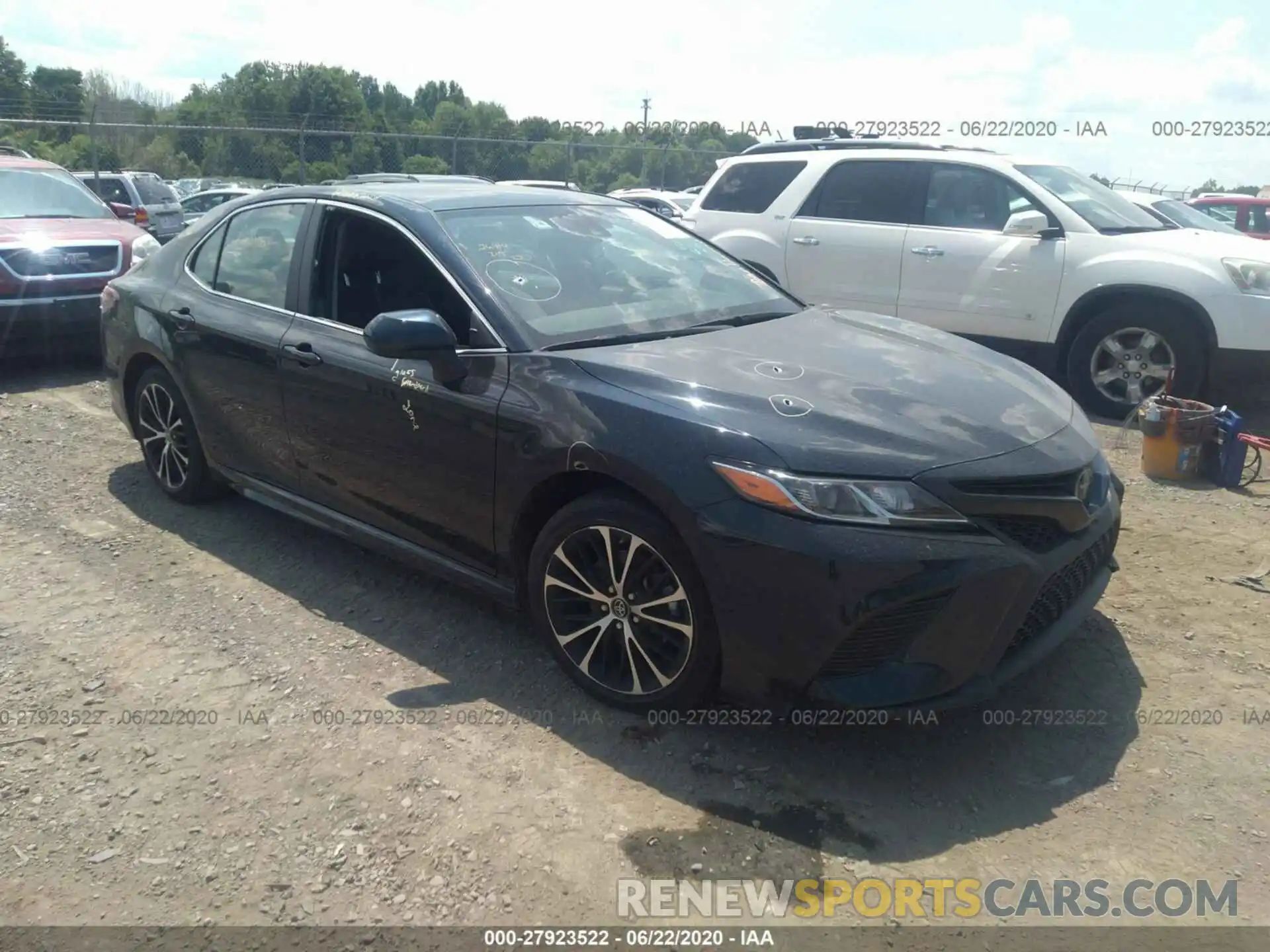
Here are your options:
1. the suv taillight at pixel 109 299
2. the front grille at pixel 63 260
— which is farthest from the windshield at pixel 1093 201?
the front grille at pixel 63 260

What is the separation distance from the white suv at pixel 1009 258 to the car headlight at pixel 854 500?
4758 mm

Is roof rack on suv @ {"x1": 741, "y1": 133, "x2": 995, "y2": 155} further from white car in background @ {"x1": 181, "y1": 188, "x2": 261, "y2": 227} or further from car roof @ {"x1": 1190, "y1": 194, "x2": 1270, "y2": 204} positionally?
white car in background @ {"x1": 181, "y1": 188, "x2": 261, "y2": 227}

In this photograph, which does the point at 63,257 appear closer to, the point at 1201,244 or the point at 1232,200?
the point at 1201,244

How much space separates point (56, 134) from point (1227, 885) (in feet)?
82.2

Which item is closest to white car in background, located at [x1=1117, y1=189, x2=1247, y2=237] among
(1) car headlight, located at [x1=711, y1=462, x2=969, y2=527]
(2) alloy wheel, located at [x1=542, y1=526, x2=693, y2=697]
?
(1) car headlight, located at [x1=711, y1=462, x2=969, y2=527]

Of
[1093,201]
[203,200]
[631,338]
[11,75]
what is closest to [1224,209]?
[1093,201]

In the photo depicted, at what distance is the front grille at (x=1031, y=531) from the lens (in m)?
2.96

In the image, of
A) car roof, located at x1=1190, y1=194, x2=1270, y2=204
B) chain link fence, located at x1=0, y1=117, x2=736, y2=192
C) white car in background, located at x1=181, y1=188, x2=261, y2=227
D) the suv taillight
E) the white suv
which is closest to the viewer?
the suv taillight

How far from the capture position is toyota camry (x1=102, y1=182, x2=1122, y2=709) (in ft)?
9.51

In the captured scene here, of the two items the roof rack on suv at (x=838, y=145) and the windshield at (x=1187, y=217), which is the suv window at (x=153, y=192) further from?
the windshield at (x=1187, y=217)

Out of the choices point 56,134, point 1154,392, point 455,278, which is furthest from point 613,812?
point 56,134

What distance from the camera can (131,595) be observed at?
4.37 meters

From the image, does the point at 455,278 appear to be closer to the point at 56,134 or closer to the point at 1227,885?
the point at 1227,885

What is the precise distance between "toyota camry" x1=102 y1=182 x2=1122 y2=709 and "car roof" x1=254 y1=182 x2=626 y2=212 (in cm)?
2
